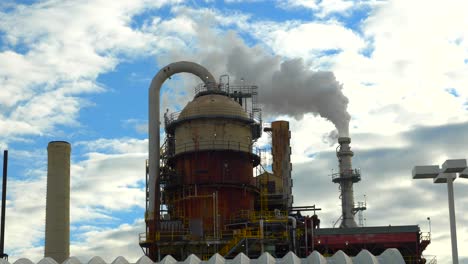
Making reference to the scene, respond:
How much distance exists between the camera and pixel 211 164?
63844mm

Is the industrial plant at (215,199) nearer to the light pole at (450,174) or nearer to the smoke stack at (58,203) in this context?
the smoke stack at (58,203)

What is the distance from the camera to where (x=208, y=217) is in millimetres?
61844

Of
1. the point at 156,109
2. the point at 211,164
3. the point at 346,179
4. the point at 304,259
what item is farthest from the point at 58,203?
the point at 346,179

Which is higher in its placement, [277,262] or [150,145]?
[150,145]

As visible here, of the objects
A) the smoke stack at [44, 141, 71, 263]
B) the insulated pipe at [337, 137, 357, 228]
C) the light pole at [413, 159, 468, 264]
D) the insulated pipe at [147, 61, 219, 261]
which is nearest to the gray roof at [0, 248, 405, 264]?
the light pole at [413, 159, 468, 264]

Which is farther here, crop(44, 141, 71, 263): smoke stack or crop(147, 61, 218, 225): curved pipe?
crop(147, 61, 218, 225): curved pipe

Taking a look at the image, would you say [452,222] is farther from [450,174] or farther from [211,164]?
[211,164]

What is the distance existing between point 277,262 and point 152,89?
2521 centimetres

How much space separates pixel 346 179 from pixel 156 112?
78.9 feet

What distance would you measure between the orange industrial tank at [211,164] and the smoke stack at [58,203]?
805 centimetres

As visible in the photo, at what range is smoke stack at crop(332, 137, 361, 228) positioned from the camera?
8075 centimetres

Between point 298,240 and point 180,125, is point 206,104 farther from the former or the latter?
point 298,240

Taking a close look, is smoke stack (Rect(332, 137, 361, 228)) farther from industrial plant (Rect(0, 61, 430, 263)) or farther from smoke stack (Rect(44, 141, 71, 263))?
smoke stack (Rect(44, 141, 71, 263))

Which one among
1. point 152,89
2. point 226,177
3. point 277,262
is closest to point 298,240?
point 226,177
